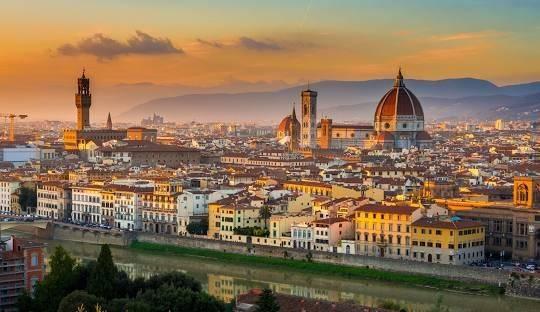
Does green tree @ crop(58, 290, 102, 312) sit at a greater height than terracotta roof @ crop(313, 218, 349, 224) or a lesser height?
lesser

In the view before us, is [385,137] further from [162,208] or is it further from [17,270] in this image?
[17,270]

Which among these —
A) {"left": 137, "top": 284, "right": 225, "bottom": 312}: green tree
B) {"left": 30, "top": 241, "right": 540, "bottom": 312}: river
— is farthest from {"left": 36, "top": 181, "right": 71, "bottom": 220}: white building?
{"left": 137, "top": 284, "right": 225, "bottom": 312}: green tree

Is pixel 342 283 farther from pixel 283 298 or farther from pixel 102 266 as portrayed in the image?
pixel 102 266

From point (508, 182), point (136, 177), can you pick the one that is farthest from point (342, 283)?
point (136, 177)

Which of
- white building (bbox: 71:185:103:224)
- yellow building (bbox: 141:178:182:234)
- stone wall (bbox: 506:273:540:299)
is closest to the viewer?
stone wall (bbox: 506:273:540:299)

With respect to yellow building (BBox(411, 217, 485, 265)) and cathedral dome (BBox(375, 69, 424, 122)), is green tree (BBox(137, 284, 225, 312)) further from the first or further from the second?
cathedral dome (BBox(375, 69, 424, 122))

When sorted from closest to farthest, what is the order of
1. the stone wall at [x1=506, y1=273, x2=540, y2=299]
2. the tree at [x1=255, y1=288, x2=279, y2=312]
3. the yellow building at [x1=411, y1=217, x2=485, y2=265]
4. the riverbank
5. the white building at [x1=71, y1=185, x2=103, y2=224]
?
the tree at [x1=255, y1=288, x2=279, y2=312] < the stone wall at [x1=506, y1=273, x2=540, y2=299] < the riverbank < the yellow building at [x1=411, y1=217, x2=485, y2=265] < the white building at [x1=71, y1=185, x2=103, y2=224]
